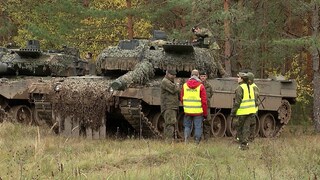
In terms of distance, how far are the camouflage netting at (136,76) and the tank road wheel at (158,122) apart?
986 mm

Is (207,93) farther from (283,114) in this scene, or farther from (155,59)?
(283,114)

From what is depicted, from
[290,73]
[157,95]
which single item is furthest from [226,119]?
[290,73]

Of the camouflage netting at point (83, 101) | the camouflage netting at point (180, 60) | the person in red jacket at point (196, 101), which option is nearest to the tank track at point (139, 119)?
the camouflage netting at point (83, 101)

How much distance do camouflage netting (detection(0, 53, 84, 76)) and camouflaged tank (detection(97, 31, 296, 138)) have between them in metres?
3.16

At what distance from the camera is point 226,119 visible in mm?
15992

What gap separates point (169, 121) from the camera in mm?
13031

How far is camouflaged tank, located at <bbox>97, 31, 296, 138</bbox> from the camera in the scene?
535 inches

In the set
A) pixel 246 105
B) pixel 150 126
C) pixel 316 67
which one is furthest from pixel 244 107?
pixel 316 67

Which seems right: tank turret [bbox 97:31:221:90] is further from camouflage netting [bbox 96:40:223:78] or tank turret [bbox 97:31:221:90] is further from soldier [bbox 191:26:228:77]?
soldier [bbox 191:26:228:77]

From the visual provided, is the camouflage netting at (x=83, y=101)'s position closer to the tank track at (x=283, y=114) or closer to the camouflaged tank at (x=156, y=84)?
the camouflaged tank at (x=156, y=84)

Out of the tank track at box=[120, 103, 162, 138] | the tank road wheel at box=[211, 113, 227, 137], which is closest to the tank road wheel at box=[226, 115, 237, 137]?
the tank road wheel at box=[211, 113, 227, 137]

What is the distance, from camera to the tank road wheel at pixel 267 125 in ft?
55.0

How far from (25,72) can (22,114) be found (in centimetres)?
148

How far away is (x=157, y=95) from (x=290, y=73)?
1357 cm
